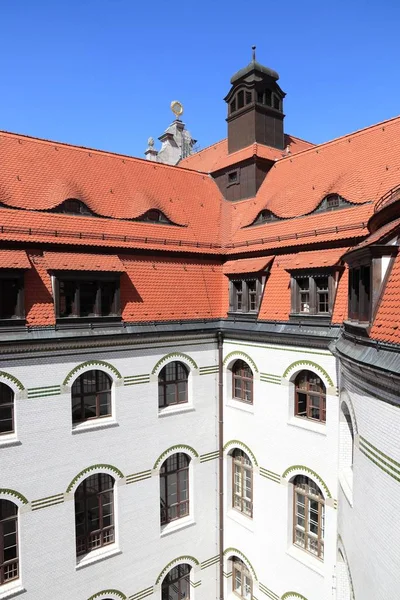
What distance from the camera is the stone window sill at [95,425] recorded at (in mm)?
12875

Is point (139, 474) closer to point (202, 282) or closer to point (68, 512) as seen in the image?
point (68, 512)

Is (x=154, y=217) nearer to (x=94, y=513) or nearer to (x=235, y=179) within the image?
(x=235, y=179)

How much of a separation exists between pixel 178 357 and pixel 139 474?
408cm

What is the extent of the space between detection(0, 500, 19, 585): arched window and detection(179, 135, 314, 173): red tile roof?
15.8 m

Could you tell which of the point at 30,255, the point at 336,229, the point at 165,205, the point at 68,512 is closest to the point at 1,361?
the point at 30,255

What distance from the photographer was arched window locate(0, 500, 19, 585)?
38.8ft

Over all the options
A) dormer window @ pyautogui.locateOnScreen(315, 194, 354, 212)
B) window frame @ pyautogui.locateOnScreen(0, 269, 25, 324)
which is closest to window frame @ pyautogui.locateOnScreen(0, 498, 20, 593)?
window frame @ pyautogui.locateOnScreen(0, 269, 25, 324)

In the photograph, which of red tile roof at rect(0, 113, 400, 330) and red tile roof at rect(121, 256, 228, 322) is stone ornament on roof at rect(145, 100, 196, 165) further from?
red tile roof at rect(121, 256, 228, 322)

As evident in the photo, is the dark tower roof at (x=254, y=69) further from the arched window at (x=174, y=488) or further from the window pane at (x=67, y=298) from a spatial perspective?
the arched window at (x=174, y=488)

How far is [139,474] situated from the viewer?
46.4 feet

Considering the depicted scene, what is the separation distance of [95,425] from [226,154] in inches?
575

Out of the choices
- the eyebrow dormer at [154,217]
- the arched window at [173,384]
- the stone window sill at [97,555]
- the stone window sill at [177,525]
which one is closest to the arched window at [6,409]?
the stone window sill at [97,555]

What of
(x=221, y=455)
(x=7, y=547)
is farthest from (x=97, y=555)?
(x=221, y=455)

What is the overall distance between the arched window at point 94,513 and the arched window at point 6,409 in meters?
2.99
